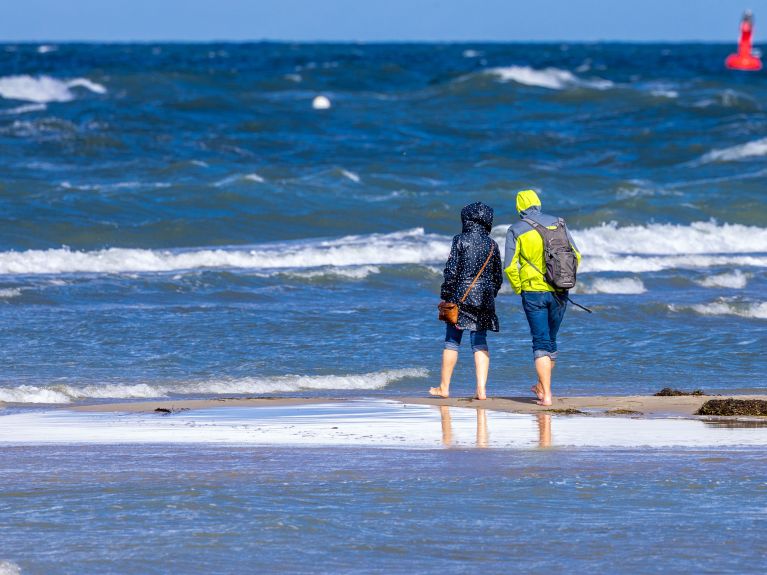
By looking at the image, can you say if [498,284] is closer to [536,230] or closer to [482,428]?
[536,230]

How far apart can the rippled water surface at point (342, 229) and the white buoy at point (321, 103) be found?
562 millimetres

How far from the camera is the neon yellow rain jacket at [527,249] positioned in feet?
29.0

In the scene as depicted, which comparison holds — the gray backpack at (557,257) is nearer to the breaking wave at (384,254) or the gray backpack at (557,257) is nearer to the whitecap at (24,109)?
the breaking wave at (384,254)

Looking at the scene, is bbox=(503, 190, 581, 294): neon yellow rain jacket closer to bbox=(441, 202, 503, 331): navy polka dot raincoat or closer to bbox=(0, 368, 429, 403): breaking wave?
bbox=(441, 202, 503, 331): navy polka dot raincoat

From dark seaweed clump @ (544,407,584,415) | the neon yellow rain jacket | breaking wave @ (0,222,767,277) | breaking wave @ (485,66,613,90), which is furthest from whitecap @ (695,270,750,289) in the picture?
breaking wave @ (485,66,613,90)

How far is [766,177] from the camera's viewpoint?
91.0 feet

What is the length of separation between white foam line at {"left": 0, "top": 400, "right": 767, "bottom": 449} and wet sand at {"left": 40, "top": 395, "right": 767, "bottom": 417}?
12.1 inches

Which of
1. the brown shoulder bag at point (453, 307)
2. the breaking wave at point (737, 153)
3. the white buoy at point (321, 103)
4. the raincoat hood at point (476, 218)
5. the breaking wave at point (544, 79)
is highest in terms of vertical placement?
the breaking wave at point (544, 79)

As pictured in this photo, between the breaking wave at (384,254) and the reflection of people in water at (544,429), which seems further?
the breaking wave at (384,254)

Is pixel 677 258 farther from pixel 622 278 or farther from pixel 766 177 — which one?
pixel 766 177

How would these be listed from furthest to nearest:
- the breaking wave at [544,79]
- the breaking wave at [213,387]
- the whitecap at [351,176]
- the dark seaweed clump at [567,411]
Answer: the breaking wave at [544,79] < the whitecap at [351,176] < the breaking wave at [213,387] < the dark seaweed clump at [567,411]

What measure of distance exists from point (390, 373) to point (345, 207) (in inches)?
514

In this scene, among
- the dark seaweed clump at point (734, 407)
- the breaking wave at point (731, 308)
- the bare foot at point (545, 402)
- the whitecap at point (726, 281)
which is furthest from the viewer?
the whitecap at point (726, 281)

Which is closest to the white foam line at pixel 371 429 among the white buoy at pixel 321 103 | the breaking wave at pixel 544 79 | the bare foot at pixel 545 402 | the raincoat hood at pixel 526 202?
the bare foot at pixel 545 402
